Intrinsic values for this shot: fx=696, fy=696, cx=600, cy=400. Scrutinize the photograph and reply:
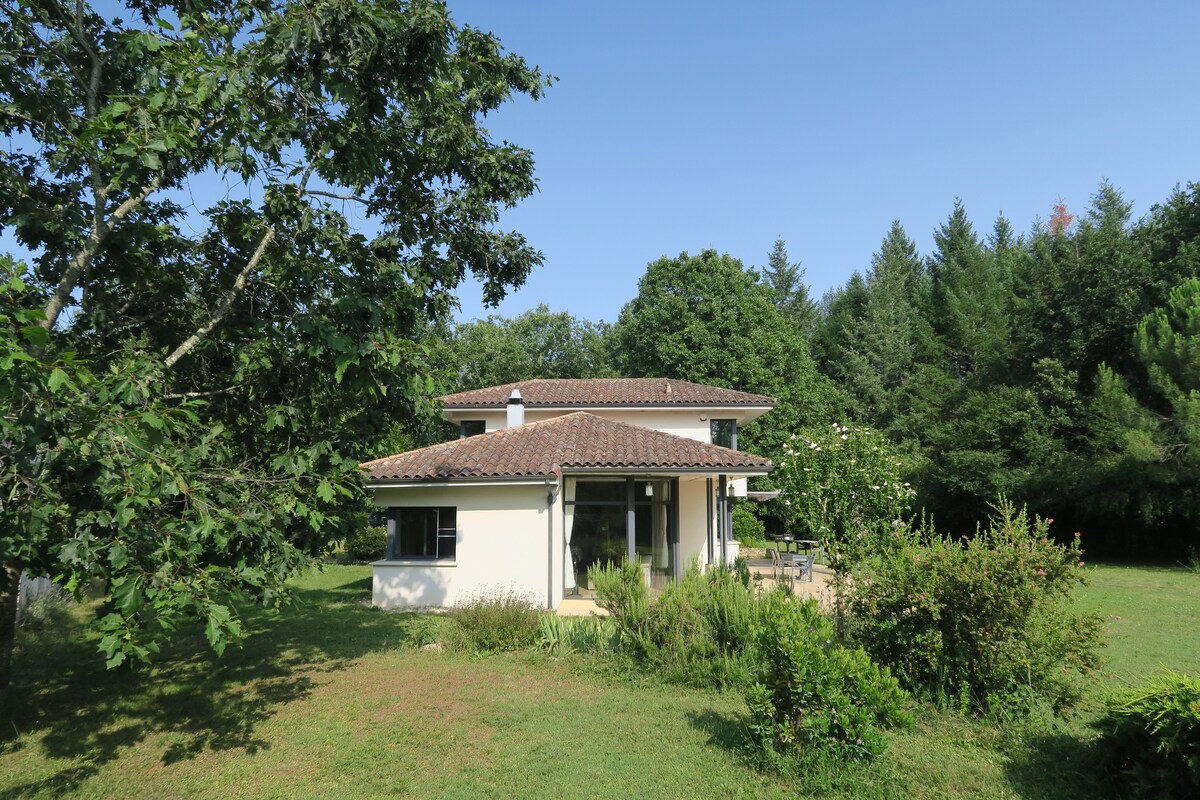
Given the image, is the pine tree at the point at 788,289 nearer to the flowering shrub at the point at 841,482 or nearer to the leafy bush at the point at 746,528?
the leafy bush at the point at 746,528

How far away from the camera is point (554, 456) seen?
1499 cm

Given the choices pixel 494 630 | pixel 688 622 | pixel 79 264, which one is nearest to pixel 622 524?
pixel 494 630

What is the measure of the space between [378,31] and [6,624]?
7163mm

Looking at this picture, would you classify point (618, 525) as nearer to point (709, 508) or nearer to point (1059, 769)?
point (709, 508)

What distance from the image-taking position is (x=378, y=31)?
6512mm

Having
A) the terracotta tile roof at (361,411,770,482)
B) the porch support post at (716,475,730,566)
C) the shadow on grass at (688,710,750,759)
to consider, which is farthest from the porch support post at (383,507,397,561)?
the shadow on grass at (688,710,750,759)

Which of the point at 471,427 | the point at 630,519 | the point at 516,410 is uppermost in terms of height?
the point at 516,410

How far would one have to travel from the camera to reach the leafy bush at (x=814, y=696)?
18.6 feet

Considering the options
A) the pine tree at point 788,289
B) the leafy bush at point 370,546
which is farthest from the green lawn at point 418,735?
the pine tree at point 788,289

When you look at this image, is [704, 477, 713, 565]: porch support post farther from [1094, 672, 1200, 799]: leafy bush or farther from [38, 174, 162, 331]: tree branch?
[38, 174, 162, 331]: tree branch

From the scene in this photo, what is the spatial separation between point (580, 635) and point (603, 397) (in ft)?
37.8

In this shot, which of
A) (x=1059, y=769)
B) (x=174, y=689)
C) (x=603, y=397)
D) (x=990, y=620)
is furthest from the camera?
(x=603, y=397)

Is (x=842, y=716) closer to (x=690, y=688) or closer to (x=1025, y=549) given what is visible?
(x=1025, y=549)

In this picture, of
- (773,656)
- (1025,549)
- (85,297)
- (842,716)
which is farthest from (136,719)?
(1025,549)
